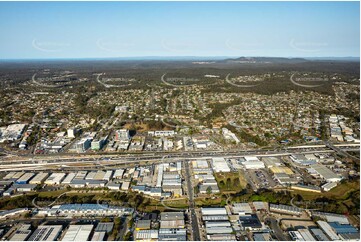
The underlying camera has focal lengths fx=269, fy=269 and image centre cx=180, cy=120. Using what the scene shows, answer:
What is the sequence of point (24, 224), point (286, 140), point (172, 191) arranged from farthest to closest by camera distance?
point (286, 140)
point (172, 191)
point (24, 224)

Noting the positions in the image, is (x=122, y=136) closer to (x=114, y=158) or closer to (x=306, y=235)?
(x=114, y=158)

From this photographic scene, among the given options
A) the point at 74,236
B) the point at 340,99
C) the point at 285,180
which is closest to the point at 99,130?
the point at 74,236

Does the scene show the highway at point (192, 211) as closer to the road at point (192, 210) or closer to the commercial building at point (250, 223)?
the road at point (192, 210)

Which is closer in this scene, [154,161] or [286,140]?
[154,161]

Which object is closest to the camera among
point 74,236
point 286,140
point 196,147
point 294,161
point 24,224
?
point 74,236

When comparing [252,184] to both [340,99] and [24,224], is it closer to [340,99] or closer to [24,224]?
[24,224]

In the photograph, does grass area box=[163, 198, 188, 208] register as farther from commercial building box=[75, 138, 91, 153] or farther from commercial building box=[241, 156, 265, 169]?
commercial building box=[75, 138, 91, 153]

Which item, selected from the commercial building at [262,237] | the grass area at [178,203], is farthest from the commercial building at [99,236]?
the commercial building at [262,237]
